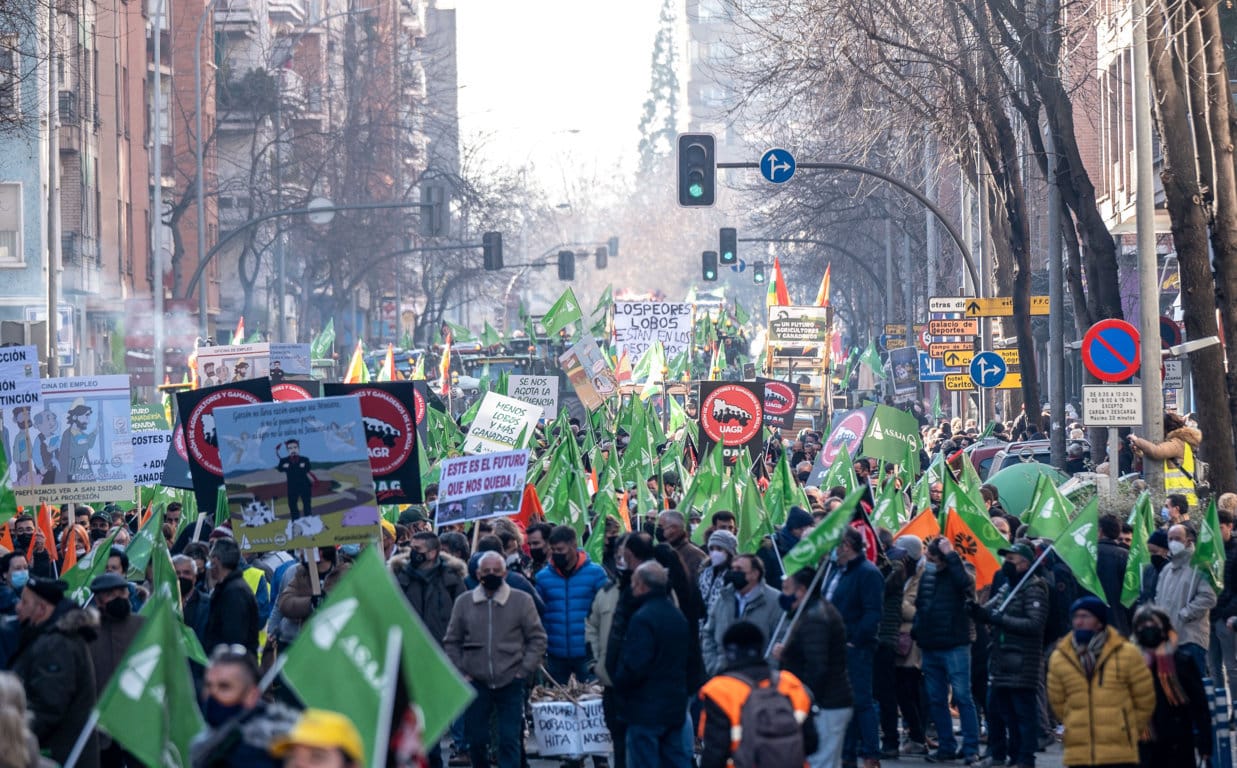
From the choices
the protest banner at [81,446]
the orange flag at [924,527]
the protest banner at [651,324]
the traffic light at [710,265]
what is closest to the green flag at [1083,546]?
the orange flag at [924,527]

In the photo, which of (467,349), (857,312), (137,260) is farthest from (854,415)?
(857,312)

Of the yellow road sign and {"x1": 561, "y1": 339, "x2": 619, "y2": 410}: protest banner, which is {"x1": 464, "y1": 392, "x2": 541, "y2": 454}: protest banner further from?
the yellow road sign

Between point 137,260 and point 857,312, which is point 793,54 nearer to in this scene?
point 137,260

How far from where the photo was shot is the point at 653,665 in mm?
10641

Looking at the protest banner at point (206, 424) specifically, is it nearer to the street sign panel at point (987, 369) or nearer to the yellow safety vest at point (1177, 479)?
the yellow safety vest at point (1177, 479)

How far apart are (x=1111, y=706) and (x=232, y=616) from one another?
4845 mm

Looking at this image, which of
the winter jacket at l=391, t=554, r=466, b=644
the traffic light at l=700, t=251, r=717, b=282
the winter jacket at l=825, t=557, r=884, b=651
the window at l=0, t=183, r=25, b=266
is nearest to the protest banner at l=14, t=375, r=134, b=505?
the winter jacket at l=391, t=554, r=466, b=644

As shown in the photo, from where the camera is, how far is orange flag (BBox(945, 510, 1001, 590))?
14008 millimetres

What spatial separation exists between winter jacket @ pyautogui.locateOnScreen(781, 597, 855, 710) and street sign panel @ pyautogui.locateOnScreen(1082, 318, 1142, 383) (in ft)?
25.1

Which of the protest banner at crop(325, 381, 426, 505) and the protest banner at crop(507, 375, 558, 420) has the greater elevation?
the protest banner at crop(507, 375, 558, 420)

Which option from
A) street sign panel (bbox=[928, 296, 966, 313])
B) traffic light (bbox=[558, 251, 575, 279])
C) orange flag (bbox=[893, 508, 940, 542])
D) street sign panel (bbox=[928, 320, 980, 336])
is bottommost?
orange flag (bbox=[893, 508, 940, 542])

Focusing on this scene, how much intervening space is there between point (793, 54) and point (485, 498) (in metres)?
12.6

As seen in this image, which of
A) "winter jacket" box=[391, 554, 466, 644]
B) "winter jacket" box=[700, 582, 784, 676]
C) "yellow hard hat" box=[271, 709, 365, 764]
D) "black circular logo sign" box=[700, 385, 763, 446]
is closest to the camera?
"yellow hard hat" box=[271, 709, 365, 764]

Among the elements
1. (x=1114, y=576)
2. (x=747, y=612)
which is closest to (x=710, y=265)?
(x=1114, y=576)
